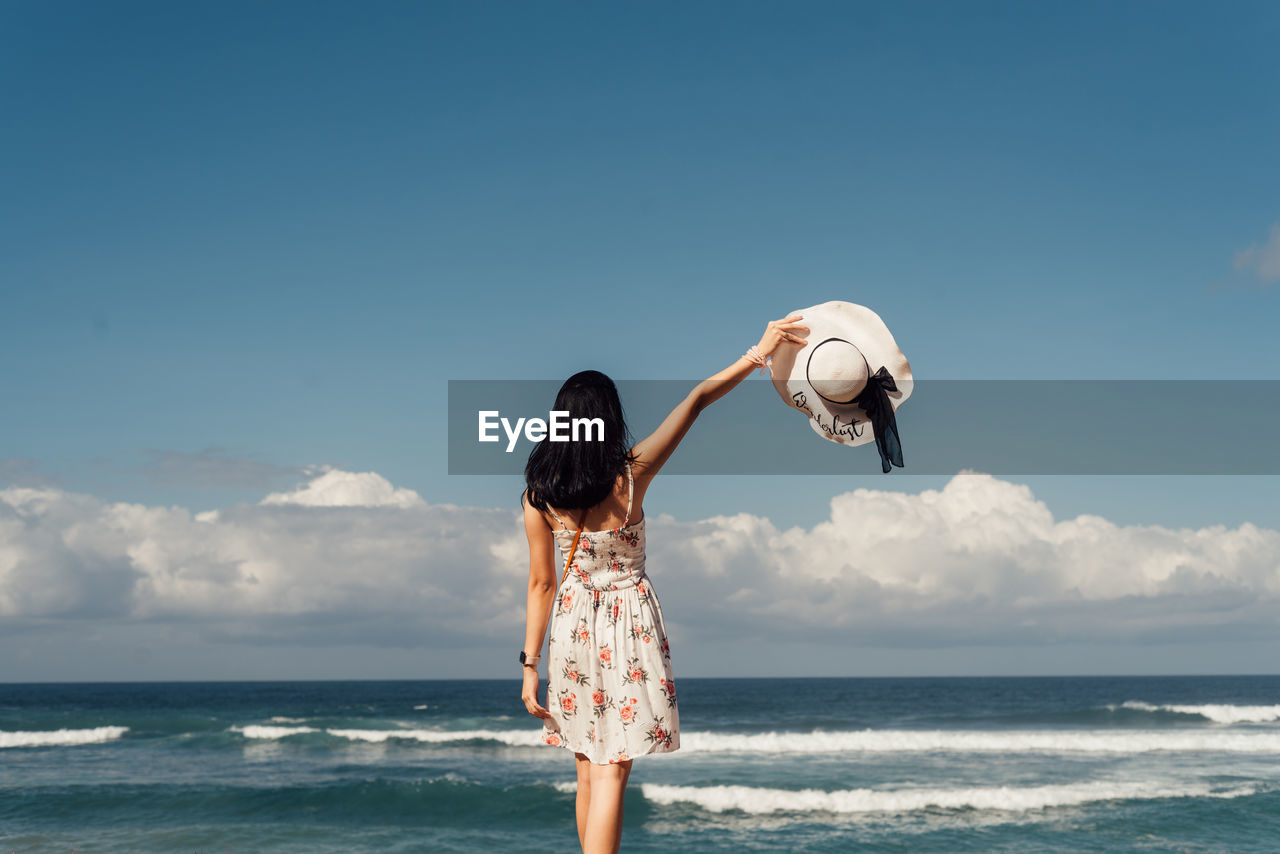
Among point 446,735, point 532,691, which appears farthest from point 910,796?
point 446,735

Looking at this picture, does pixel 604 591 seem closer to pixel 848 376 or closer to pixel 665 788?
pixel 848 376

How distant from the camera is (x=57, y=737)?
24.0 meters

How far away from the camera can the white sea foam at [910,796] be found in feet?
43.4

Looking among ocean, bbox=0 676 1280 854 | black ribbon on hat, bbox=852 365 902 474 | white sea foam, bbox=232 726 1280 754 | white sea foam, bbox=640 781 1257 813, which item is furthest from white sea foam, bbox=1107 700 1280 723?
black ribbon on hat, bbox=852 365 902 474

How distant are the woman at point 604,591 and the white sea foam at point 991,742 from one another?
1776cm

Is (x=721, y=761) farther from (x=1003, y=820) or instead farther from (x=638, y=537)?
(x=638, y=537)

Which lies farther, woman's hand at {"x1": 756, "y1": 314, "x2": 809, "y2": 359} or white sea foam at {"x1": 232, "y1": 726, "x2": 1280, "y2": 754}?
white sea foam at {"x1": 232, "y1": 726, "x2": 1280, "y2": 754}

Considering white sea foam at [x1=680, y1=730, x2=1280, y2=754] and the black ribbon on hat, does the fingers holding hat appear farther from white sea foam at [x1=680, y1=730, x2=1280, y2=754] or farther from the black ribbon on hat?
white sea foam at [x1=680, y1=730, x2=1280, y2=754]

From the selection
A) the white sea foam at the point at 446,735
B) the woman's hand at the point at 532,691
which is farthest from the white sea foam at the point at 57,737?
the woman's hand at the point at 532,691

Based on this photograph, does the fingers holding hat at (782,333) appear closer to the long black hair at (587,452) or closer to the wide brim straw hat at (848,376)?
the wide brim straw hat at (848,376)

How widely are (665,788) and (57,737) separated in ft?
60.6

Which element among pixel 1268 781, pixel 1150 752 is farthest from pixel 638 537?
pixel 1150 752

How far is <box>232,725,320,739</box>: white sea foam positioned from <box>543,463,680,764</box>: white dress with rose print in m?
22.5

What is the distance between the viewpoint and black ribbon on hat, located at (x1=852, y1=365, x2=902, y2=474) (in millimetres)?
3404
